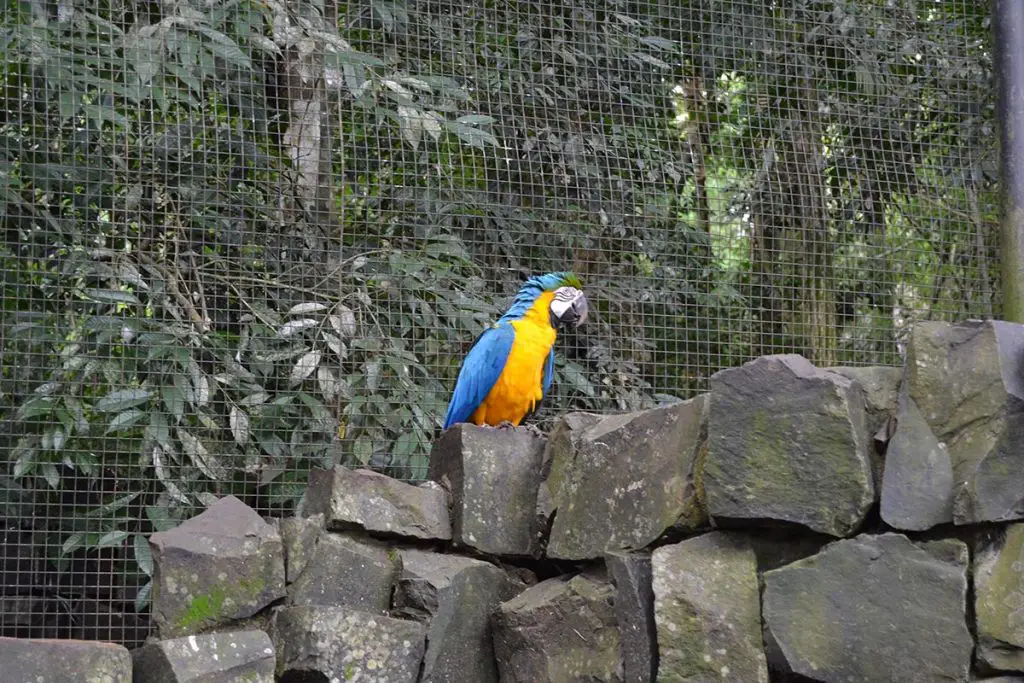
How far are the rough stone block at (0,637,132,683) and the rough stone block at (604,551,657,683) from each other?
43.6 inches

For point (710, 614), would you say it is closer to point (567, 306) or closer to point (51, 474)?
point (567, 306)

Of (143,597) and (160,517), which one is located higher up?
(160,517)

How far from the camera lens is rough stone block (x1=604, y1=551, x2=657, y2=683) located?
2.56 meters

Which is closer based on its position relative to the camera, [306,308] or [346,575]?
[346,575]

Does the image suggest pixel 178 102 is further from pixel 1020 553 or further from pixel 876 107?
pixel 1020 553

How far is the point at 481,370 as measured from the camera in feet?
11.8

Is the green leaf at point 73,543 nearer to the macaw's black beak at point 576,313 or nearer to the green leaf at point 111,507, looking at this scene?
the green leaf at point 111,507

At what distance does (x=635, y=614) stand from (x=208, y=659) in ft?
3.16

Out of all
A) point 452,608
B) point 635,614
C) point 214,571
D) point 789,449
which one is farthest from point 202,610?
point 789,449

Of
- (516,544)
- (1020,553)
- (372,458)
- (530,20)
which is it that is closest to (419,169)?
(530,20)

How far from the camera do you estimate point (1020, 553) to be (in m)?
2.35

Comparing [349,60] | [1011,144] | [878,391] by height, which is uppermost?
[349,60]

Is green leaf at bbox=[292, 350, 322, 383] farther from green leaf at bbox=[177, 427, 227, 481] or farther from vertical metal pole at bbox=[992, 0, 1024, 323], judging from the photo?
vertical metal pole at bbox=[992, 0, 1024, 323]

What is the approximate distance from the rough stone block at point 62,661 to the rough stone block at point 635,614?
1108mm
